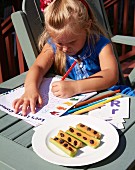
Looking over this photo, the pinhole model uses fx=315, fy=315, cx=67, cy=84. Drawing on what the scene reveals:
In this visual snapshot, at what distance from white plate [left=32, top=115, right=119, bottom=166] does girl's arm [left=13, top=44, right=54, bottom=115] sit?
16 cm

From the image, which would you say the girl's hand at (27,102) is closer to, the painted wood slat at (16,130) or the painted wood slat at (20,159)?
the painted wood slat at (16,130)

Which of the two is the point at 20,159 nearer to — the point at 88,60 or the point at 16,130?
the point at 16,130

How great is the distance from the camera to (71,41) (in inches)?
60.2

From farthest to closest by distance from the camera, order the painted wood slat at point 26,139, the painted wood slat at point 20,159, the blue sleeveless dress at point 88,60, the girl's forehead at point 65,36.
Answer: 1. the blue sleeveless dress at point 88,60
2. the girl's forehead at point 65,36
3. the painted wood slat at point 26,139
4. the painted wood slat at point 20,159

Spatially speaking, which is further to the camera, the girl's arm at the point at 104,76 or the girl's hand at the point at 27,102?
the girl's arm at the point at 104,76

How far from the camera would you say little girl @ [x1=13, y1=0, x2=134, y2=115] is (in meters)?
1.37

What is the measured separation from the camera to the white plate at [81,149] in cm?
95

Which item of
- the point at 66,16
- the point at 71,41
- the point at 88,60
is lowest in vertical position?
the point at 88,60

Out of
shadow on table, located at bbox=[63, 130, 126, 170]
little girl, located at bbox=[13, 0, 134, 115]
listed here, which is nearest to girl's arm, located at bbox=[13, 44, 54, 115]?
little girl, located at bbox=[13, 0, 134, 115]

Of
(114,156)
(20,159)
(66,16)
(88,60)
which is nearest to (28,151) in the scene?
(20,159)

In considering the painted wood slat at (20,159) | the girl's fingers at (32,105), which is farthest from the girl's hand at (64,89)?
the painted wood slat at (20,159)

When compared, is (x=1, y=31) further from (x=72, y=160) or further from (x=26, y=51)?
(x=72, y=160)

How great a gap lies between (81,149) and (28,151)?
0.17 metres

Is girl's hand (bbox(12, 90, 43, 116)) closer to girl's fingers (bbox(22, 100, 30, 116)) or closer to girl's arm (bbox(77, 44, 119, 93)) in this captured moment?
girl's fingers (bbox(22, 100, 30, 116))
